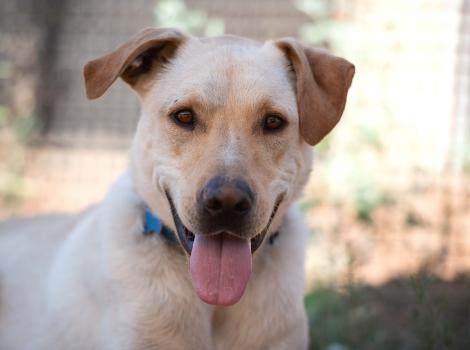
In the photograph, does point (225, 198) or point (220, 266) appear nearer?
point (225, 198)

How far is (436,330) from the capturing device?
3025 millimetres

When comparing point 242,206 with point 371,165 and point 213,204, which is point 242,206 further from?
point 371,165

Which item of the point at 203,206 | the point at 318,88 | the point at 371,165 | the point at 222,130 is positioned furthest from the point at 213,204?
the point at 371,165

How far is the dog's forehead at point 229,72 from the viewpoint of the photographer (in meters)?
2.69

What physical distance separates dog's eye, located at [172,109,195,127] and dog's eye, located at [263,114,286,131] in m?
0.30

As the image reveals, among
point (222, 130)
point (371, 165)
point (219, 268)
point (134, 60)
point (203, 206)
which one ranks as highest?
point (134, 60)

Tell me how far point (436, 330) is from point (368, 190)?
7.65 ft

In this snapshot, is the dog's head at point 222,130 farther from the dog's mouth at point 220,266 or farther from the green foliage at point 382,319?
the green foliage at point 382,319

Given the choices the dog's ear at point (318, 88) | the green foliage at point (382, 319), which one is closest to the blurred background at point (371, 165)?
the green foliage at point (382, 319)

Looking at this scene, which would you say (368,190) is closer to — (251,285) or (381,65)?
(381,65)

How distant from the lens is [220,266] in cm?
251

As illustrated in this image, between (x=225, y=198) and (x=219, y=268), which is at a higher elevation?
(x=225, y=198)

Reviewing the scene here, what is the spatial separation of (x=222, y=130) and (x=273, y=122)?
9.6 inches

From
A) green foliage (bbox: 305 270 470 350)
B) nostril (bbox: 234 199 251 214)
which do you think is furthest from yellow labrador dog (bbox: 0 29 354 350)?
green foliage (bbox: 305 270 470 350)
